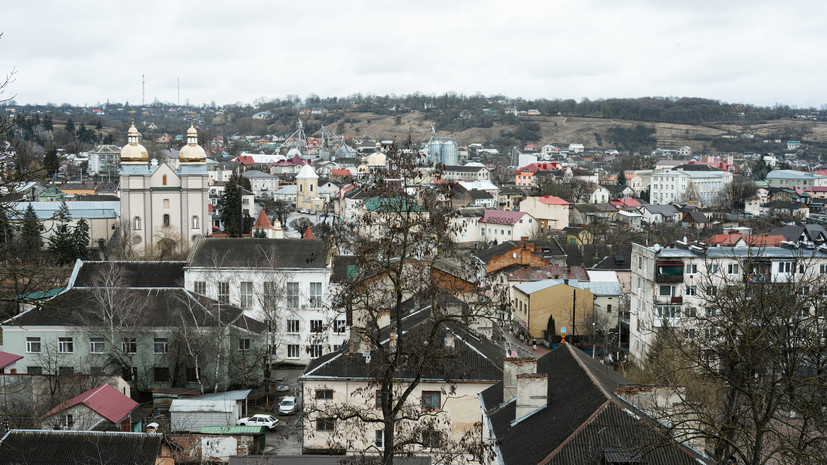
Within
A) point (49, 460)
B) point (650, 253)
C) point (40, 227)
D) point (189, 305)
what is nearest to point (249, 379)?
point (189, 305)

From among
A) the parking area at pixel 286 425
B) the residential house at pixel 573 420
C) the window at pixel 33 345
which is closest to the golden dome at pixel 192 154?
the parking area at pixel 286 425

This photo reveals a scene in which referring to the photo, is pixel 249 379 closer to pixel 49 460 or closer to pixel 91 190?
pixel 49 460

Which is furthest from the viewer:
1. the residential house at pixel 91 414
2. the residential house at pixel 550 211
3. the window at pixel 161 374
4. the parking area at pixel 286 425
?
the residential house at pixel 550 211

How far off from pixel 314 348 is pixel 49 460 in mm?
12229

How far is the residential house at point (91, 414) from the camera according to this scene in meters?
16.8

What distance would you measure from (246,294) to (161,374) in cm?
420

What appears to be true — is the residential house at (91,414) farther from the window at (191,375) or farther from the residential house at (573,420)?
the residential house at (573,420)

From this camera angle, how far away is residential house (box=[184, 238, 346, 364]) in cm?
2588

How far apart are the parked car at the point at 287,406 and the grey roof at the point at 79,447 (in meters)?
7.03

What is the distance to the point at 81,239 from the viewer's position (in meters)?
43.6

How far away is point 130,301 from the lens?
23281mm

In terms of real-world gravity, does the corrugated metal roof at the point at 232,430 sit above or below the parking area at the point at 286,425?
above

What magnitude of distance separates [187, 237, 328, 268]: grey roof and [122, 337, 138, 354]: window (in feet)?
12.0

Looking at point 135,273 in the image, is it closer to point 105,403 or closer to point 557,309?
point 105,403
